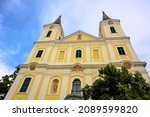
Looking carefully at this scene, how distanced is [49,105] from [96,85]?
3.60 metres

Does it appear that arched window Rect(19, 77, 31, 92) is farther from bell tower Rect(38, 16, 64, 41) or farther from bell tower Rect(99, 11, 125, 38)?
bell tower Rect(99, 11, 125, 38)

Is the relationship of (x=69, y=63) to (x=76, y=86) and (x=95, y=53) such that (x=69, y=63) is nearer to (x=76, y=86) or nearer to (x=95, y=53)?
(x=76, y=86)

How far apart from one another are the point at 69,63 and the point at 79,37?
21.0 feet

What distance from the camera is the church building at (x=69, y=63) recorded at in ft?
55.3

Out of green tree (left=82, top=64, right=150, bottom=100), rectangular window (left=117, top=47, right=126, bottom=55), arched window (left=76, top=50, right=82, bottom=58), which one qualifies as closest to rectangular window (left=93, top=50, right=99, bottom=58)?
arched window (left=76, top=50, right=82, bottom=58)

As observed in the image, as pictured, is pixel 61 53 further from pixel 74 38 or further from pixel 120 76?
pixel 120 76

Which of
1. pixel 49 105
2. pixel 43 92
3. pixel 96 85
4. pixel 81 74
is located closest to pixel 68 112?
pixel 49 105

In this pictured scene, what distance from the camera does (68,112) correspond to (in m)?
6.36

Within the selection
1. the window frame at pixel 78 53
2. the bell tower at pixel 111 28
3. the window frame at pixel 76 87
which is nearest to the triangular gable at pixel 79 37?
the bell tower at pixel 111 28

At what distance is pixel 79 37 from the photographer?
80.6ft

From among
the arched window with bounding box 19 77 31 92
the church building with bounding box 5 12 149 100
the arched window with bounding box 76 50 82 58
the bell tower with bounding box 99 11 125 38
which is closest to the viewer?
the church building with bounding box 5 12 149 100

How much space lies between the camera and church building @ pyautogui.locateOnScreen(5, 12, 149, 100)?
55.3ft

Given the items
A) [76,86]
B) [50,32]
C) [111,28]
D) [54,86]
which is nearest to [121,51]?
[111,28]

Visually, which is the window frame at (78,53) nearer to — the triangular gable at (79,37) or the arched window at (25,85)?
the triangular gable at (79,37)
